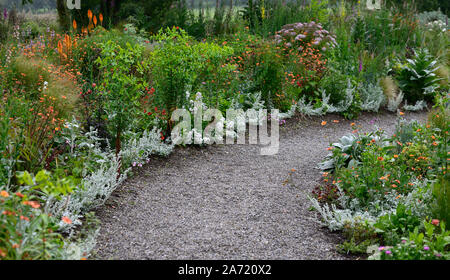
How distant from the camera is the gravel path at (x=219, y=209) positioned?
3.11 m

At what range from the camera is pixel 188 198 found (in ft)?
13.0

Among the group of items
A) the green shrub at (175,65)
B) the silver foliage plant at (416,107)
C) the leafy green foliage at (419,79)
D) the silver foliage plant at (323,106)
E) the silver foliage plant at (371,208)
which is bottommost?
the silver foliage plant at (371,208)

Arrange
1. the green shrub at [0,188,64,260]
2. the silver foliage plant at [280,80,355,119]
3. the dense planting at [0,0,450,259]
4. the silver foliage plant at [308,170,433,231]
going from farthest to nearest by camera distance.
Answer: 1. the silver foliage plant at [280,80,355,119]
2. the silver foliage plant at [308,170,433,231]
3. the dense planting at [0,0,450,259]
4. the green shrub at [0,188,64,260]

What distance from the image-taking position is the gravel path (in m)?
3.11

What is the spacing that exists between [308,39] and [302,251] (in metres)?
5.47

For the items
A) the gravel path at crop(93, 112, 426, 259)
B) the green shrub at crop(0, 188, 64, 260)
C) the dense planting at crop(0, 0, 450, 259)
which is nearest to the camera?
the green shrub at crop(0, 188, 64, 260)

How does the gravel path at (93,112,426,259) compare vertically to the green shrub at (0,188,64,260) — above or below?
below

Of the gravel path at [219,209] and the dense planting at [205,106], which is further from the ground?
the dense planting at [205,106]

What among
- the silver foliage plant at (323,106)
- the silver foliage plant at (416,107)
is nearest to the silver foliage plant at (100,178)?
the silver foliage plant at (323,106)

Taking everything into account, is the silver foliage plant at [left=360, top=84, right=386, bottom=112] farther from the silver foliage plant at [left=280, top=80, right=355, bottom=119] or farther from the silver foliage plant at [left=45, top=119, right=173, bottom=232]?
the silver foliage plant at [left=45, top=119, right=173, bottom=232]

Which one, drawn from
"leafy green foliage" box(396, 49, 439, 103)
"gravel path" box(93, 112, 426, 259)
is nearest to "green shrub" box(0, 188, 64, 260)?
"gravel path" box(93, 112, 426, 259)

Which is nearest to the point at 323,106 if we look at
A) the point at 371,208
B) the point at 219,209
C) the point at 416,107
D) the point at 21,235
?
the point at 416,107

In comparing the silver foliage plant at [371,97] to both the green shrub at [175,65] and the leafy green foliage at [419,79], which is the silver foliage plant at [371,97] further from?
the green shrub at [175,65]

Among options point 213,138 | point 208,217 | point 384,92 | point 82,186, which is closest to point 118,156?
point 82,186
